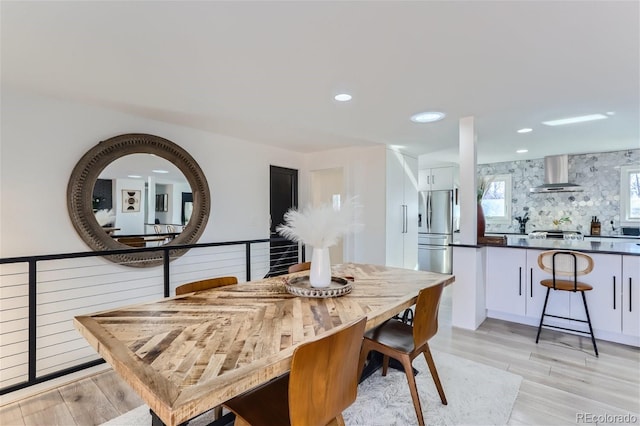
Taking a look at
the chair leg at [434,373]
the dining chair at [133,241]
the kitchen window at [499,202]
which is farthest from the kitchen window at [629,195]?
the dining chair at [133,241]

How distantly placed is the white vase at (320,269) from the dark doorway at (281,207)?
2922 millimetres

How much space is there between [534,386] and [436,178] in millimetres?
4623

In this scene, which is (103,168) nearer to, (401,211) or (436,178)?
(401,211)

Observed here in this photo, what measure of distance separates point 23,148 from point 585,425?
14.6 ft

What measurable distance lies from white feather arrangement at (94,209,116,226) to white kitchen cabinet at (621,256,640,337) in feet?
16.1

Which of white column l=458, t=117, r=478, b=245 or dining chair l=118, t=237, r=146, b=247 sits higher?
white column l=458, t=117, r=478, b=245

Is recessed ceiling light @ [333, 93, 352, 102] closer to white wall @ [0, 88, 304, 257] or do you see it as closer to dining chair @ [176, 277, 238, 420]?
dining chair @ [176, 277, 238, 420]

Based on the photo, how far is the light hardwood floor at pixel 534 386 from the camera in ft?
6.68

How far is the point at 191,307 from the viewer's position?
163 centimetres

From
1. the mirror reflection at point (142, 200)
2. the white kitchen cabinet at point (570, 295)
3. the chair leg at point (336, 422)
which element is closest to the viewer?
the chair leg at point (336, 422)

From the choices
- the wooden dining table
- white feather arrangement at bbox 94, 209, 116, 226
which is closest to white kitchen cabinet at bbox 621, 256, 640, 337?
the wooden dining table

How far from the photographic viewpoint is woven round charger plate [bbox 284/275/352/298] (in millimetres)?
1830

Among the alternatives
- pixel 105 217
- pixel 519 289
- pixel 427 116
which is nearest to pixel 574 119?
pixel 427 116

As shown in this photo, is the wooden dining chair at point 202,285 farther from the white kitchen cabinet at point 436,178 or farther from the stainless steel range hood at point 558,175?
the stainless steel range hood at point 558,175
